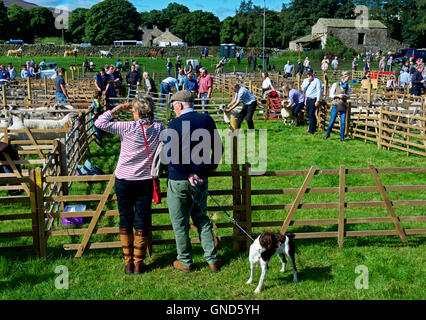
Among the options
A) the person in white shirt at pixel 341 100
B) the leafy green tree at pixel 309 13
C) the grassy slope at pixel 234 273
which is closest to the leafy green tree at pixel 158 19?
the leafy green tree at pixel 309 13

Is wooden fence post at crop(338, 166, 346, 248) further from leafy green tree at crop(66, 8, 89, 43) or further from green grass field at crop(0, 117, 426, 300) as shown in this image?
leafy green tree at crop(66, 8, 89, 43)

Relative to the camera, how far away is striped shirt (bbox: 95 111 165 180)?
17.5 ft

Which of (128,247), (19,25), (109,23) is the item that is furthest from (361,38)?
(19,25)

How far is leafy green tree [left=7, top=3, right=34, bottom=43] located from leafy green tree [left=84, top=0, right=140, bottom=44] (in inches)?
734

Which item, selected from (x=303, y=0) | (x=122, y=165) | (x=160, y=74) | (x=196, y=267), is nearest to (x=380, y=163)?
(x=196, y=267)

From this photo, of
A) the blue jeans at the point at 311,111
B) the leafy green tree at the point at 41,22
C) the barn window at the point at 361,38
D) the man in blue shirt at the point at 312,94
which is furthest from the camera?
the leafy green tree at the point at 41,22

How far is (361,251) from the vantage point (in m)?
6.14

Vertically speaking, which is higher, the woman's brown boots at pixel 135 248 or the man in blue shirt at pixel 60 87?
the man in blue shirt at pixel 60 87

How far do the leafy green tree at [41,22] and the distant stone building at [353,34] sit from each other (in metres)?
82.6

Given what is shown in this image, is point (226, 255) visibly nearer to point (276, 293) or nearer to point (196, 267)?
point (196, 267)

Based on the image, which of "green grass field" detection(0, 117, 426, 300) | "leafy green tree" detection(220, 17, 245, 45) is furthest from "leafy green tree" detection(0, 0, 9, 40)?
"green grass field" detection(0, 117, 426, 300)

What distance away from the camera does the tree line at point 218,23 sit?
94625 millimetres

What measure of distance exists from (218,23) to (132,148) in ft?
403

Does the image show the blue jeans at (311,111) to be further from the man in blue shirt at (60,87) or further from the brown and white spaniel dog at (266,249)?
the brown and white spaniel dog at (266,249)
